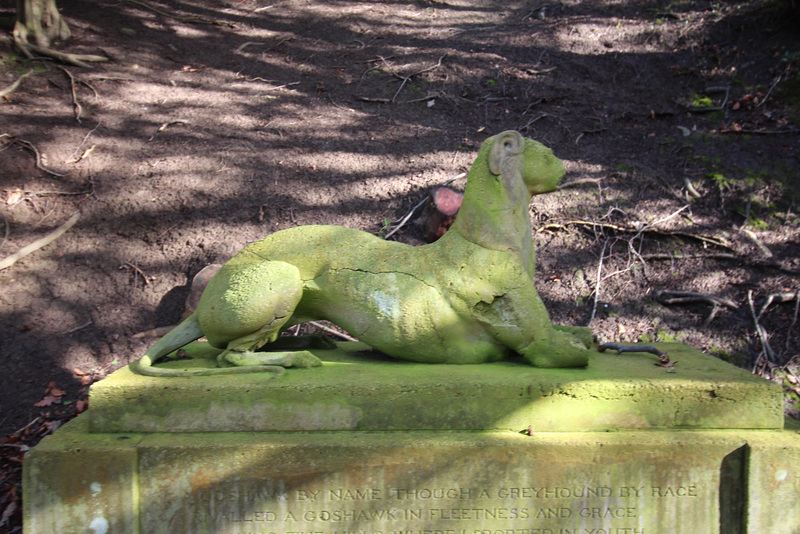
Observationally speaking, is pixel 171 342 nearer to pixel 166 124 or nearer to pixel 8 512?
pixel 8 512

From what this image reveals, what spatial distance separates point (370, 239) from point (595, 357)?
1540 millimetres

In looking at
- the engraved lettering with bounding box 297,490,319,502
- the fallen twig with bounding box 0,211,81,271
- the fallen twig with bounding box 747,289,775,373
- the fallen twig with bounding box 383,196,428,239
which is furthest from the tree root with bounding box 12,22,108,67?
the fallen twig with bounding box 747,289,775,373

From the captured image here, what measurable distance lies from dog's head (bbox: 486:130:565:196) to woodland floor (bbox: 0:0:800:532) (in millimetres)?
2553

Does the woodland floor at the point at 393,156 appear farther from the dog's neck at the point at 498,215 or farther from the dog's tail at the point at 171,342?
the dog's neck at the point at 498,215

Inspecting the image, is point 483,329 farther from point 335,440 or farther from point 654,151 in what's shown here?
point 654,151

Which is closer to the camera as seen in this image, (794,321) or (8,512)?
(8,512)

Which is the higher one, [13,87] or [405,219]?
[13,87]

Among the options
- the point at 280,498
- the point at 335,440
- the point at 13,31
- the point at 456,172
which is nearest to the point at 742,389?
the point at 335,440

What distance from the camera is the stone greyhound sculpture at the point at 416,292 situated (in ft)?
10.5

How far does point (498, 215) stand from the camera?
10.9 feet

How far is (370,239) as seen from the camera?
3467mm

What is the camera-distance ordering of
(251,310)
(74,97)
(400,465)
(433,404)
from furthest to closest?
(74,97) → (251,310) → (433,404) → (400,465)

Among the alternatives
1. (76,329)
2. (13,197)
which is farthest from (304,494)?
(13,197)

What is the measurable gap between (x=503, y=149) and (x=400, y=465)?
1796 mm
